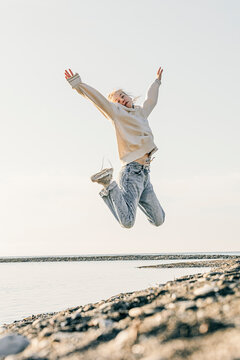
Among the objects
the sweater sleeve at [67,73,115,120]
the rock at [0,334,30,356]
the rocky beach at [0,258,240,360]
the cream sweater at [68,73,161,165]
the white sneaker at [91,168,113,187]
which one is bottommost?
the rock at [0,334,30,356]

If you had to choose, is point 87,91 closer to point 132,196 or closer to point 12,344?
point 132,196

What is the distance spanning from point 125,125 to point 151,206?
1592 mm

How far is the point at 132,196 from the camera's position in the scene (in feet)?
25.2

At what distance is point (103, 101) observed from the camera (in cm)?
787

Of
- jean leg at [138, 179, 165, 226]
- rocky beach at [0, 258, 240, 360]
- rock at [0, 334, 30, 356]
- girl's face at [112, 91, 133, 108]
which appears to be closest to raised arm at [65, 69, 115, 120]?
girl's face at [112, 91, 133, 108]

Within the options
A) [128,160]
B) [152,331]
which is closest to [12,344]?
[152,331]

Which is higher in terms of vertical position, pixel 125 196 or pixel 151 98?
pixel 151 98

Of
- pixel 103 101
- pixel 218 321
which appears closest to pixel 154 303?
pixel 218 321

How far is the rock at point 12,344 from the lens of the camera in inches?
171

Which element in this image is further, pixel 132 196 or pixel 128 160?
pixel 128 160

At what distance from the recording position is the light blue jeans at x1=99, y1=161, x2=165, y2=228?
7395 mm

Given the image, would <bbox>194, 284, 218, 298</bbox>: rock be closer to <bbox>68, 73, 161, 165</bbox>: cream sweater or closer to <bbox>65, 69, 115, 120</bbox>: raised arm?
<bbox>68, 73, 161, 165</bbox>: cream sweater

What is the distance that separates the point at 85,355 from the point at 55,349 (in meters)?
0.45

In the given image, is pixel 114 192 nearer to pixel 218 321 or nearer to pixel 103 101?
pixel 103 101
